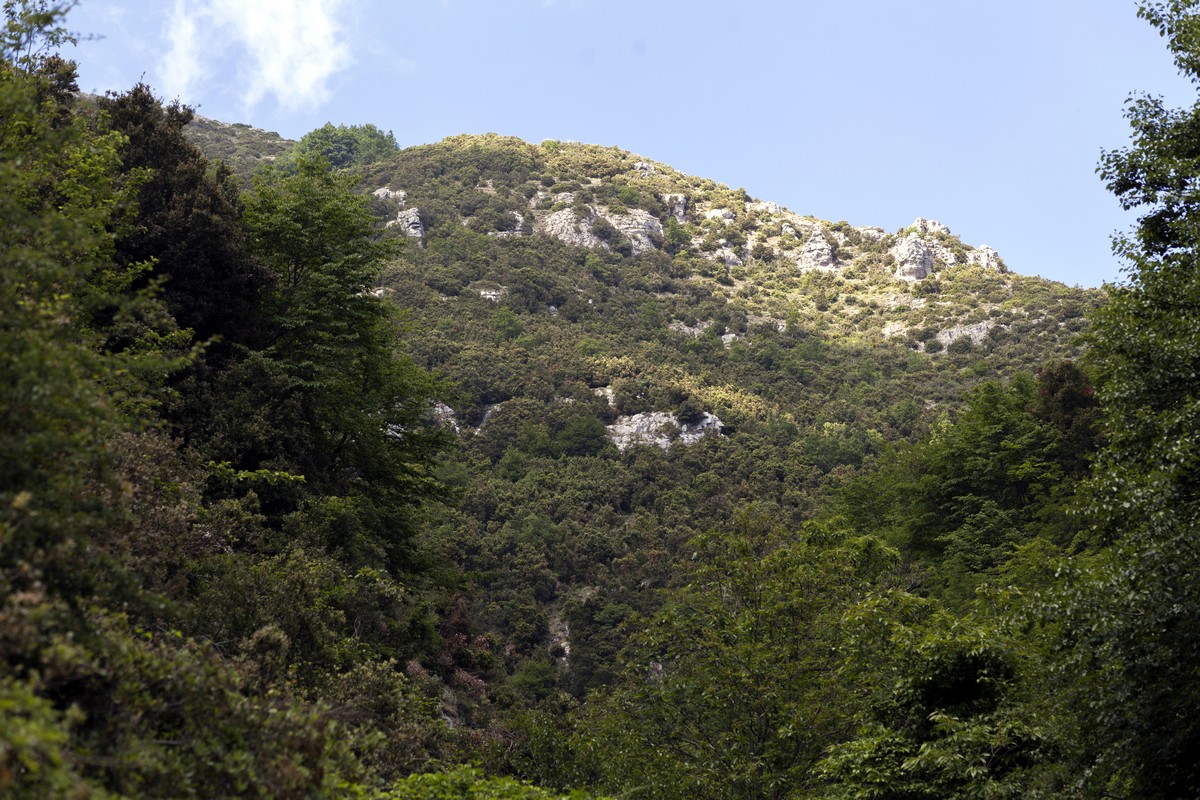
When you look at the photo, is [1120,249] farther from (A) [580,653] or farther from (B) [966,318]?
(B) [966,318]

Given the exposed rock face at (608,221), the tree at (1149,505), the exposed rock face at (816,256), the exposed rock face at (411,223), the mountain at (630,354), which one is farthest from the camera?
the exposed rock face at (816,256)

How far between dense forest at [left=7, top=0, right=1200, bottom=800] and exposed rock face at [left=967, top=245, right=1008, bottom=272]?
74.8 meters

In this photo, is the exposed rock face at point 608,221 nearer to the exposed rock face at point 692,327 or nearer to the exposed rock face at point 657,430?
the exposed rock face at point 692,327

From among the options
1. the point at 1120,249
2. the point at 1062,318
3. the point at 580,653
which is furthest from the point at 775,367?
the point at 1120,249

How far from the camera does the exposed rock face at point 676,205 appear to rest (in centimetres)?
12606

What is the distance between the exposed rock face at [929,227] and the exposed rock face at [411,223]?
65559 millimetres

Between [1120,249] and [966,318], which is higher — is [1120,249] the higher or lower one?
the lower one

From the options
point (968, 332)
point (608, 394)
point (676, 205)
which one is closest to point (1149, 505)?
point (608, 394)

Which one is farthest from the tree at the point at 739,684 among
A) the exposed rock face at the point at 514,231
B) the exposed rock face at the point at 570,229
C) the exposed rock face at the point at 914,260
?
the exposed rock face at the point at 914,260

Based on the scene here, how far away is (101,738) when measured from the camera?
6.22 meters

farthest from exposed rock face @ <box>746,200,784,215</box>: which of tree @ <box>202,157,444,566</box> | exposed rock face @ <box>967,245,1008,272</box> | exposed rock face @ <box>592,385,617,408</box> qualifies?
tree @ <box>202,157,444,566</box>

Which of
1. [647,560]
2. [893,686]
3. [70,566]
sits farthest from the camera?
[647,560]

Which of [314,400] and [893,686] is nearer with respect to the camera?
[893,686]

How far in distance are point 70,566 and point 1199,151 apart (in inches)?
586
